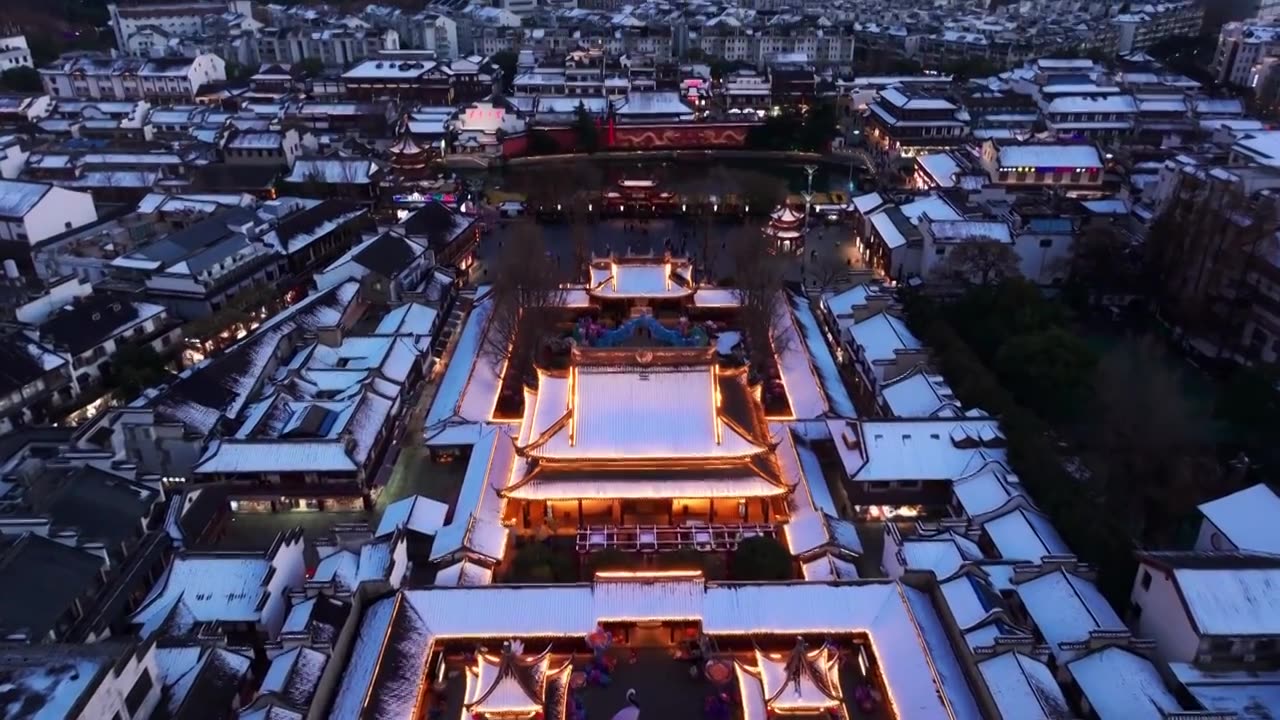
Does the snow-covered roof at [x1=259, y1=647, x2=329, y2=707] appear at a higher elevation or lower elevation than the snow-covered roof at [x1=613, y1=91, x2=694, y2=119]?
lower

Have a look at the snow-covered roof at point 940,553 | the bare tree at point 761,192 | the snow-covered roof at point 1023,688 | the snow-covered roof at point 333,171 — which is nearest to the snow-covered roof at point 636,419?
the snow-covered roof at point 940,553

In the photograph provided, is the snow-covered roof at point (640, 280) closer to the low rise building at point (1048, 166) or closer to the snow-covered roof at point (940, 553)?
the snow-covered roof at point (940, 553)

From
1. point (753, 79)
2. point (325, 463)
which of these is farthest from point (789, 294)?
point (753, 79)

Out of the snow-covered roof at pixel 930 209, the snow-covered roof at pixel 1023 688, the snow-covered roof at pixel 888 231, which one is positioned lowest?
the snow-covered roof at pixel 1023 688

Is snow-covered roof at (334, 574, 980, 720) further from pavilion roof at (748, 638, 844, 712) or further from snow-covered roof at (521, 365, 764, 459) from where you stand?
snow-covered roof at (521, 365, 764, 459)

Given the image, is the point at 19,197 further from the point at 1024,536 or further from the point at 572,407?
the point at 1024,536

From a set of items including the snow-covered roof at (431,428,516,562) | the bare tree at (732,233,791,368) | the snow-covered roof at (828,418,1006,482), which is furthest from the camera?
the bare tree at (732,233,791,368)

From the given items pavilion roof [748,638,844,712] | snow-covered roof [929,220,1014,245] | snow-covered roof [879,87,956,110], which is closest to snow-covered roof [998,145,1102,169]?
snow-covered roof [879,87,956,110]
